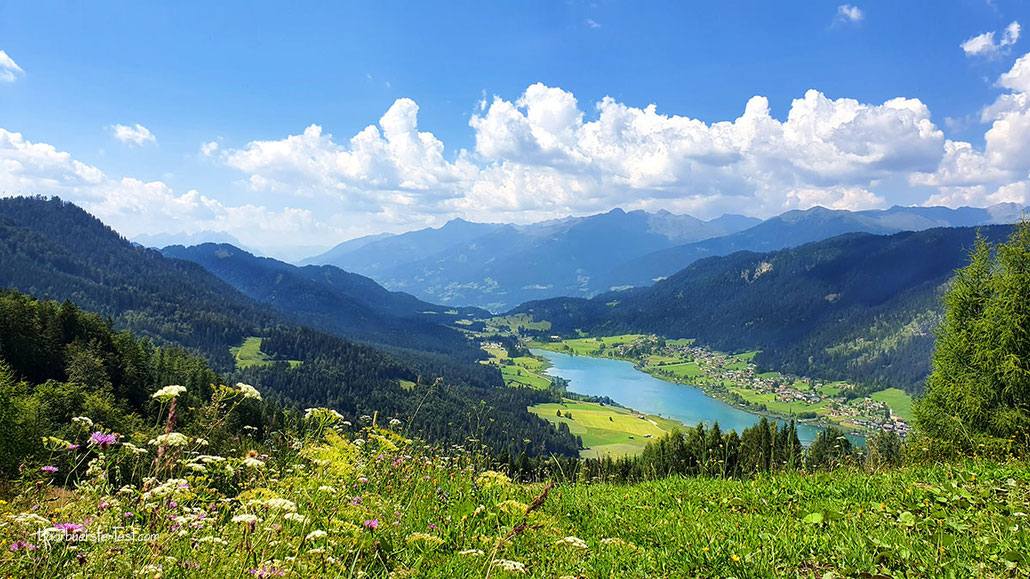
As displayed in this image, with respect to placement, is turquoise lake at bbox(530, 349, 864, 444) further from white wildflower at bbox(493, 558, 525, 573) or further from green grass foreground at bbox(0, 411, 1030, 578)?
white wildflower at bbox(493, 558, 525, 573)

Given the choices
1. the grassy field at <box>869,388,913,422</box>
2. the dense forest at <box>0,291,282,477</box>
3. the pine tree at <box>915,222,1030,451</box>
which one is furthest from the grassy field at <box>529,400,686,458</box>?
the pine tree at <box>915,222,1030,451</box>

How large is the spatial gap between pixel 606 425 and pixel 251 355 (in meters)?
130

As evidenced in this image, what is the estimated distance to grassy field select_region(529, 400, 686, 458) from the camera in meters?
107

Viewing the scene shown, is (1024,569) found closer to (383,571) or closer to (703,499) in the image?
(703,499)

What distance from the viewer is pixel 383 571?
3.59m

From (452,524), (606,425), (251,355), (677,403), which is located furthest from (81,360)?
(677,403)

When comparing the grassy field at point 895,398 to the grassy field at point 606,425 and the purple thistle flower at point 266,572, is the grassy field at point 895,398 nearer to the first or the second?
the grassy field at point 606,425

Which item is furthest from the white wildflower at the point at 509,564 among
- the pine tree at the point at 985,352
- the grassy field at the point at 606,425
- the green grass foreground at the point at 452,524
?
the grassy field at the point at 606,425

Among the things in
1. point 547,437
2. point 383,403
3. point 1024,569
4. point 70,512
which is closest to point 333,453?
point 70,512

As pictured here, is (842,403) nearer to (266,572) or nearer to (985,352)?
(985,352)

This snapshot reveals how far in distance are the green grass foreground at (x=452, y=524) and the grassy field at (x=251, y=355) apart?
16488 cm

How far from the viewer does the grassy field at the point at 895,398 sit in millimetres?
146350

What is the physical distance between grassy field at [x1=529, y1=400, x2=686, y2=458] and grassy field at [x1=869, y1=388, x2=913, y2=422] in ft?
268

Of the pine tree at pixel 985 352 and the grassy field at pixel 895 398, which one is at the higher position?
the pine tree at pixel 985 352
